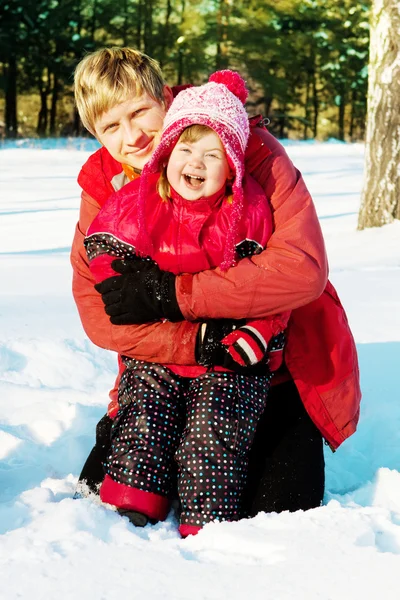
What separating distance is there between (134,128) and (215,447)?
1.09m

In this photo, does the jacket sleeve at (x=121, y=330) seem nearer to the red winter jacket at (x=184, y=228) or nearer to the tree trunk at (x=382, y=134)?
the red winter jacket at (x=184, y=228)

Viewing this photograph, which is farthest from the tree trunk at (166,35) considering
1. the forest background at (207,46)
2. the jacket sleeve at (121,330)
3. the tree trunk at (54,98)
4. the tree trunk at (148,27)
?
the jacket sleeve at (121,330)

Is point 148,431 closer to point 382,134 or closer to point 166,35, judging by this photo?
point 382,134

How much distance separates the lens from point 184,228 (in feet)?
7.41

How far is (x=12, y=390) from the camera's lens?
128 inches

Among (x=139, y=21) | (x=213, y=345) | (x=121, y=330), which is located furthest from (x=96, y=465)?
(x=139, y=21)

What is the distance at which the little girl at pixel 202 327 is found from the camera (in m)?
2.21

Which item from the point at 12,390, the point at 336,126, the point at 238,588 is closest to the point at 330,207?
the point at 12,390

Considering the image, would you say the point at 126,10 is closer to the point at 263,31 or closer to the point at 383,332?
the point at 263,31

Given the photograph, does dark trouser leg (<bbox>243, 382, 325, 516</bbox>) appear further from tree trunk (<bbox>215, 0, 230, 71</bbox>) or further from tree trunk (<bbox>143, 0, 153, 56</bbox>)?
tree trunk (<bbox>143, 0, 153, 56</bbox>)

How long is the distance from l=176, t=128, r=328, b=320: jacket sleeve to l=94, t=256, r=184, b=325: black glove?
40mm

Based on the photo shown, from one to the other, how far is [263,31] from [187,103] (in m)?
30.4

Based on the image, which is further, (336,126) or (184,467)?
(336,126)

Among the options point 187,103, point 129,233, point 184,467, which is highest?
point 187,103
